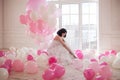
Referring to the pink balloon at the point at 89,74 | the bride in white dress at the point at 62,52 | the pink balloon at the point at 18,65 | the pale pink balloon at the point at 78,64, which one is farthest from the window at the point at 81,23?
the pink balloon at the point at 89,74

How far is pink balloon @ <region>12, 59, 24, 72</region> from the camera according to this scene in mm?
4699

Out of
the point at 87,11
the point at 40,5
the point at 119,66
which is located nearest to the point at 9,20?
the point at 40,5

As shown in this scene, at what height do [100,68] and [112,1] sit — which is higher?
[112,1]

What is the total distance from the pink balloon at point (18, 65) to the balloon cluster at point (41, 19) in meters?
1.82

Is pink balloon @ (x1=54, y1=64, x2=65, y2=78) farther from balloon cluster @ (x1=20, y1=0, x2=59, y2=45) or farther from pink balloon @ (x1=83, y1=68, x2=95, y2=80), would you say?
balloon cluster @ (x1=20, y1=0, x2=59, y2=45)

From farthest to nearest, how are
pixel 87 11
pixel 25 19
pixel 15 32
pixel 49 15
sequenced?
pixel 15 32, pixel 87 11, pixel 25 19, pixel 49 15

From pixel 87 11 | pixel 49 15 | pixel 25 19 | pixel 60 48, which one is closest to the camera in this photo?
pixel 60 48

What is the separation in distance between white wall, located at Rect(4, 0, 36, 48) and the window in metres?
1.38

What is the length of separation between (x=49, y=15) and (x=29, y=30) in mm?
838

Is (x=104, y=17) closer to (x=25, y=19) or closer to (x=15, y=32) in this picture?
(x=25, y=19)

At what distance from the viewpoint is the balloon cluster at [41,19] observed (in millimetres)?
6316

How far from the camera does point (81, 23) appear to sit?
7570mm

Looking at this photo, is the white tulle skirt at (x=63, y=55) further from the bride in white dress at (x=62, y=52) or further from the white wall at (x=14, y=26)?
the white wall at (x=14, y=26)

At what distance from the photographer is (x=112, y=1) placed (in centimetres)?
693
